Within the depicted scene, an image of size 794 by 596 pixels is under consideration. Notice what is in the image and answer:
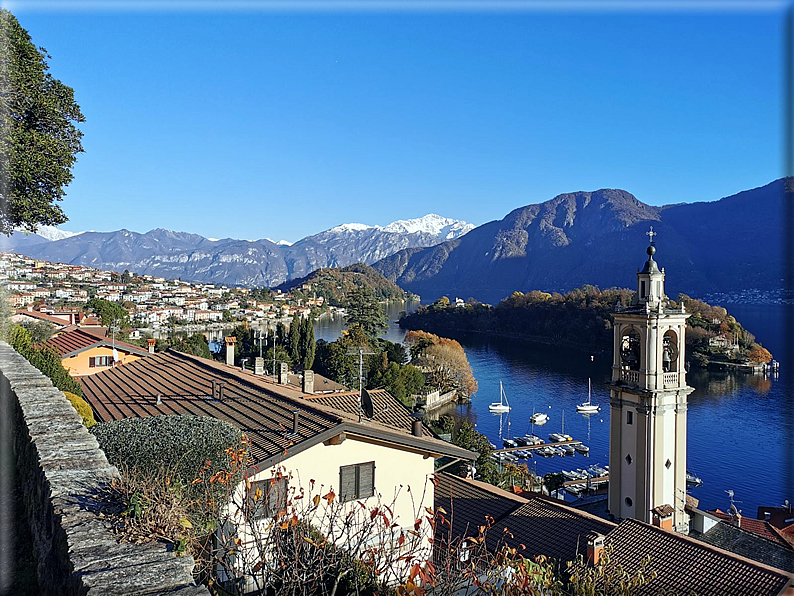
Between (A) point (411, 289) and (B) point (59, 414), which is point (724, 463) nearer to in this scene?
(B) point (59, 414)

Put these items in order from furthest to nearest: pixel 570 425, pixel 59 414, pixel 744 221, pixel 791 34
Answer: pixel 744 221
pixel 570 425
pixel 59 414
pixel 791 34

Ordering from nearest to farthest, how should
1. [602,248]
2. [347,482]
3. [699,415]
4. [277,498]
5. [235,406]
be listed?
[277,498], [347,482], [235,406], [699,415], [602,248]

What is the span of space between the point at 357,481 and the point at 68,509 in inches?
141

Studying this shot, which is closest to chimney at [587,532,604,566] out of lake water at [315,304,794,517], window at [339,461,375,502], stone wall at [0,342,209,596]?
window at [339,461,375,502]

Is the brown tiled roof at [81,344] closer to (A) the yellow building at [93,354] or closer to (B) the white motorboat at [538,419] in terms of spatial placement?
(A) the yellow building at [93,354]

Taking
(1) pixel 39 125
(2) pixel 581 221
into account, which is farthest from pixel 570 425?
(2) pixel 581 221

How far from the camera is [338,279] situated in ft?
329

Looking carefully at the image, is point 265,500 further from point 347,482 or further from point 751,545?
point 751,545

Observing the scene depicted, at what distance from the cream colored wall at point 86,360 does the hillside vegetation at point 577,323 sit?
24.8m

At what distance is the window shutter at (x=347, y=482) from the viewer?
5.20 meters

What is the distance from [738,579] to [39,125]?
7416mm

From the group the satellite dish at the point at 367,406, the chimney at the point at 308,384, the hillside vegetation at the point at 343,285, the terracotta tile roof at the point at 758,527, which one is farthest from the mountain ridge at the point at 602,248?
the satellite dish at the point at 367,406

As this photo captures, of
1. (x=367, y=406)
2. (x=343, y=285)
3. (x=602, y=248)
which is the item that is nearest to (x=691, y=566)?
(x=367, y=406)

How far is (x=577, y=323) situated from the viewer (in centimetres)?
5144
